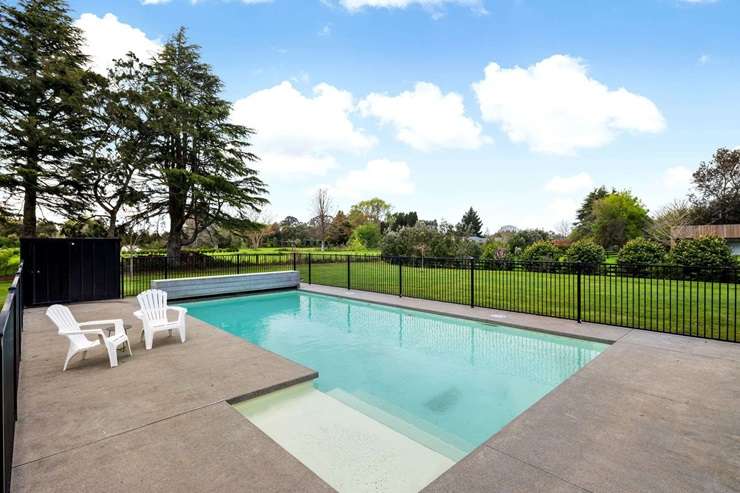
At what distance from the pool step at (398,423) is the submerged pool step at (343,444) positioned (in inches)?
3.1

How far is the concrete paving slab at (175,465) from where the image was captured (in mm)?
2229

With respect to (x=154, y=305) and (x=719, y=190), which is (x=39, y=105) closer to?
(x=154, y=305)

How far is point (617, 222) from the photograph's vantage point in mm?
35688

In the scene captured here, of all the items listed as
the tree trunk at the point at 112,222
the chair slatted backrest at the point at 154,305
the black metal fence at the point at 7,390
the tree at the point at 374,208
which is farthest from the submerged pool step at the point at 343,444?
the tree at the point at 374,208

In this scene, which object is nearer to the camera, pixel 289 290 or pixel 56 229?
pixel 289 290

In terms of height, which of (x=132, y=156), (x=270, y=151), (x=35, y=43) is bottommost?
(x=132, y=156)

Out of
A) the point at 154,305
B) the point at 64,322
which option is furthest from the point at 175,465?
the point at 154,305

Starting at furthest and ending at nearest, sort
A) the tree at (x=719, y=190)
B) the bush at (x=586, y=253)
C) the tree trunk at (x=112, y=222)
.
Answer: the tree at (x=719, y=190)
the tree trunk at (x=112, y=222)
the bush at (x=586, y=253)

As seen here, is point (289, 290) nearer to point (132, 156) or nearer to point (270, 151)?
point (132, 156)

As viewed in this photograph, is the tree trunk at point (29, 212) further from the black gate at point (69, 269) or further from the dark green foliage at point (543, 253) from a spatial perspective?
the dark green foliage at point (543, 253)

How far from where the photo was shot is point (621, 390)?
12.3ft

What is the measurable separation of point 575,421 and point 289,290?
1005cm

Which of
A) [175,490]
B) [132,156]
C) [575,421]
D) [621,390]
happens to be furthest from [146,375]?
[132,156]

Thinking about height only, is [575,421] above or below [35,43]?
below
